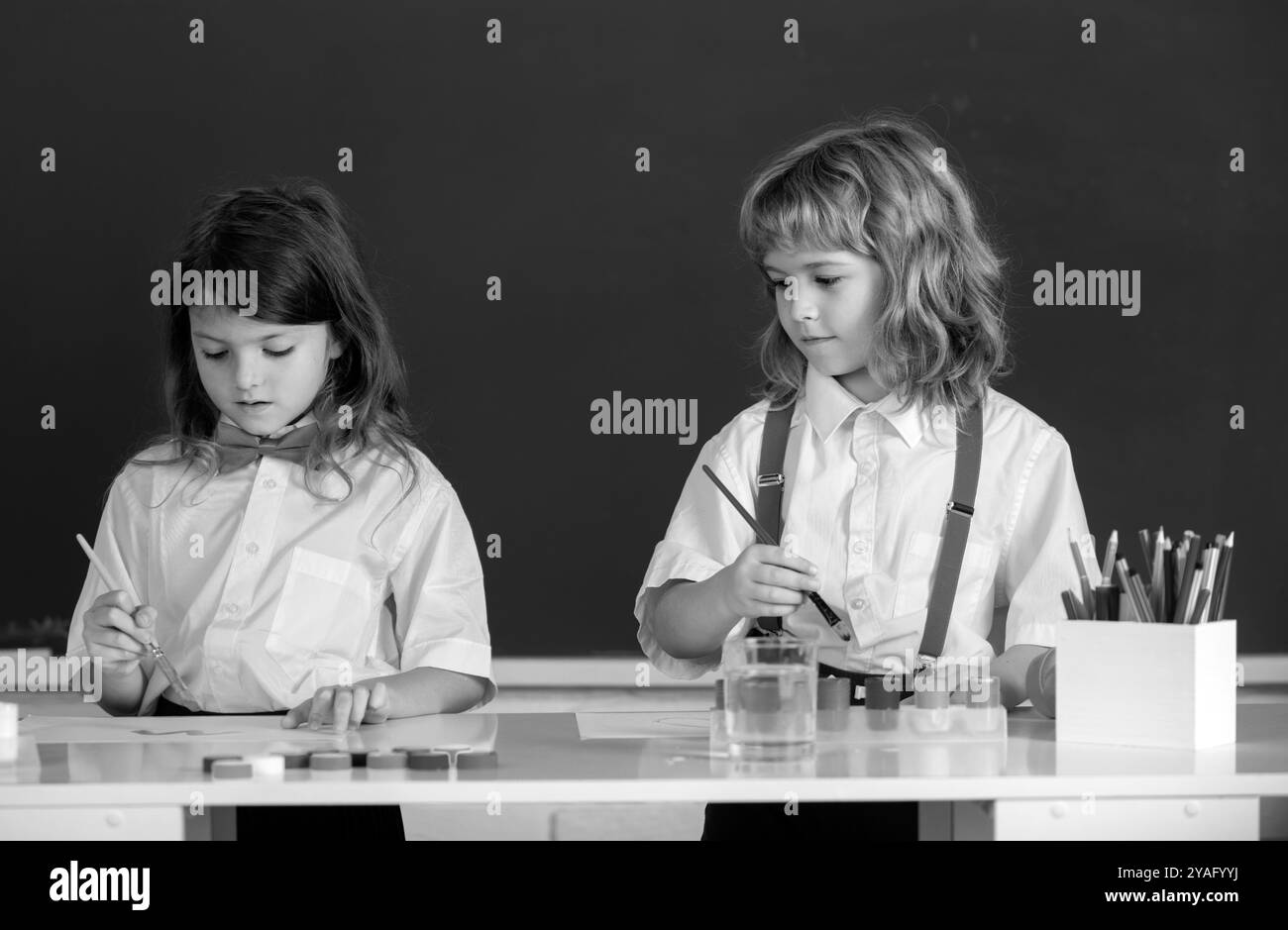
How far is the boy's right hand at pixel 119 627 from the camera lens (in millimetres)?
1710

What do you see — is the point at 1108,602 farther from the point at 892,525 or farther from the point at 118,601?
the point at 118,601

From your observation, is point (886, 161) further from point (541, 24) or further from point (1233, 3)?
point (1233, 3)

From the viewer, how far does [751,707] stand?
137 cm

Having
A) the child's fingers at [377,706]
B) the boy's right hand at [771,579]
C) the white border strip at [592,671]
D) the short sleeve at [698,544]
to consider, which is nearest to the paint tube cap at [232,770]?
the child's fingers at [377,706]

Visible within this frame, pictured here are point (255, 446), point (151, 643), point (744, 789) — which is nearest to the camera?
point (744, 789)

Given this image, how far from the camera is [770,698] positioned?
138 cm

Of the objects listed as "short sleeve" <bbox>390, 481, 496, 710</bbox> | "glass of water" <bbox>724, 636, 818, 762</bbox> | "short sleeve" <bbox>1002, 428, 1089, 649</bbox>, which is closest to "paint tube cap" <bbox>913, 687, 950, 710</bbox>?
"glass of water" <bbox>724, 636, 818, 762</bbox>

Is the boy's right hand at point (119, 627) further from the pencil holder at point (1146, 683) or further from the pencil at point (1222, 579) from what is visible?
the pencil at point (1222, 579)

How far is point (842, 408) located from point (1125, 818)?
Result: 795 millimetres

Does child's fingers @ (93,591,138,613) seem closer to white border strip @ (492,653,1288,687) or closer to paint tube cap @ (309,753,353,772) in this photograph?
paint tube cap @ (309,753,353,772)

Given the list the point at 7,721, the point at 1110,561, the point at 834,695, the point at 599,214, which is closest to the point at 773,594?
the point at 834,695

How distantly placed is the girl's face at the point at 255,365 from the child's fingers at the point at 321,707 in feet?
1.80
